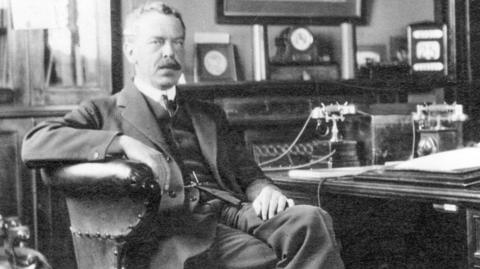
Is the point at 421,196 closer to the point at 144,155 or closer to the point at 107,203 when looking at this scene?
the point at 144,155

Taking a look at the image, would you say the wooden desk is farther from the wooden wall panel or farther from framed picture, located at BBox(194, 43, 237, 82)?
the wooden wall panel

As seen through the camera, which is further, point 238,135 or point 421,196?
point 238,135

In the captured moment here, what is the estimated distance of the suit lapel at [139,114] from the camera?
236 cm

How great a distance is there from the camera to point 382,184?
2.30 m

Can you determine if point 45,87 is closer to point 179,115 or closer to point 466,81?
point 179,115

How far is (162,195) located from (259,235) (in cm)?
37

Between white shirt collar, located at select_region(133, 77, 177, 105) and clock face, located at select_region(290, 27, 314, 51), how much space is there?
161 cm

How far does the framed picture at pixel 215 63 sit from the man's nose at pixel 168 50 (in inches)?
52.2

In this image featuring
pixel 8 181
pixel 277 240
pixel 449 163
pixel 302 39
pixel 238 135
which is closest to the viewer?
pixel 277 240

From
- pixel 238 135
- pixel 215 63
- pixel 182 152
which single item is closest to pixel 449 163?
pixel 238 135

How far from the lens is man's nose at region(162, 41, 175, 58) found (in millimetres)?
2480

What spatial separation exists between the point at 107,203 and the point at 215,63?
6.35 ft

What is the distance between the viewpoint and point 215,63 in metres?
3.88

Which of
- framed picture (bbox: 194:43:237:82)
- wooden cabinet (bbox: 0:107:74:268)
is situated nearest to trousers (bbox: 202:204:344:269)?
wooden cabinet (bbox: 0:107:74:268)
